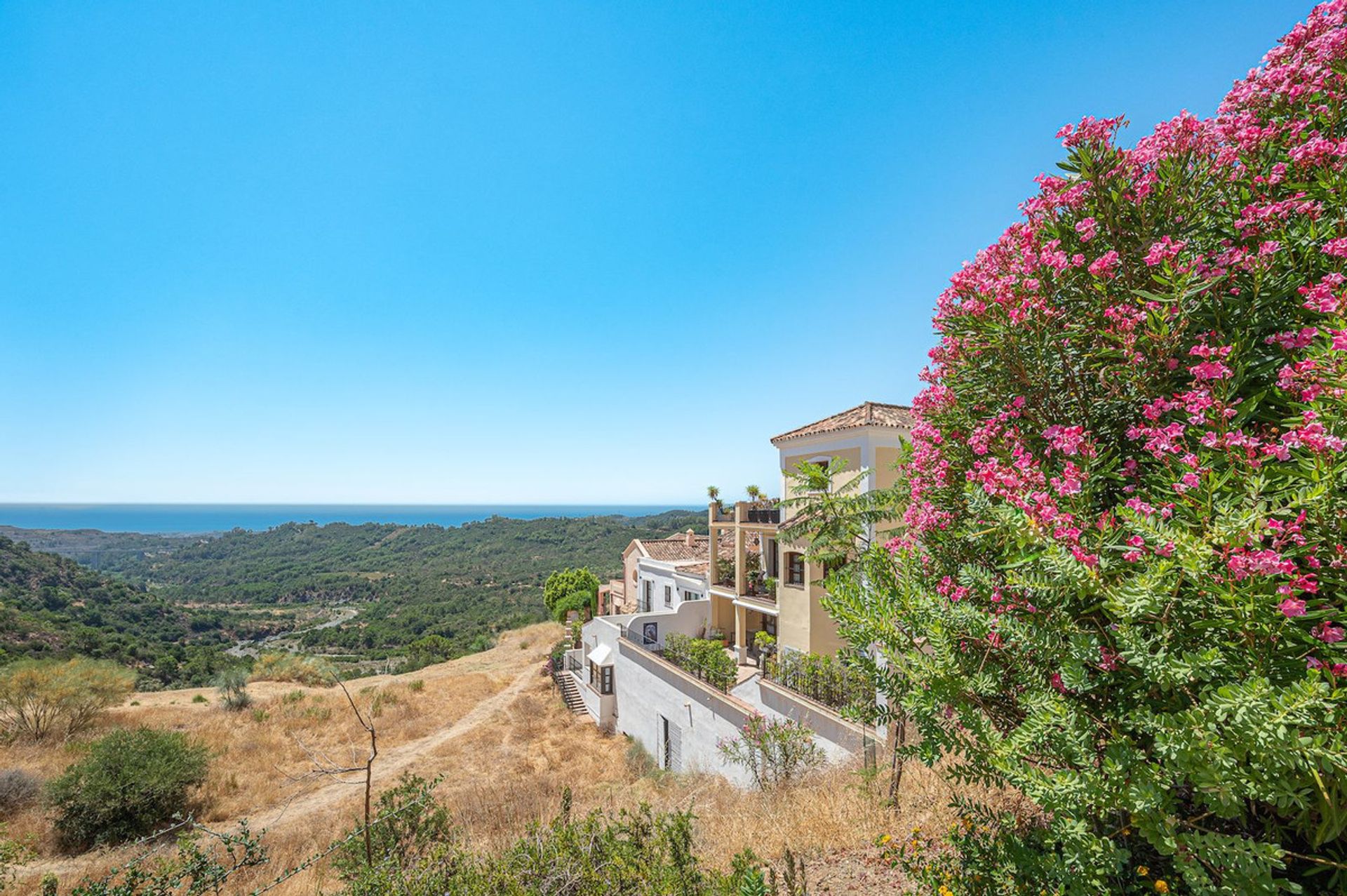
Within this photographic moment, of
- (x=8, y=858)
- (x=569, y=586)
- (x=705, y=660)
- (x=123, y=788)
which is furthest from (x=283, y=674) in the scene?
(x=705, y=660)

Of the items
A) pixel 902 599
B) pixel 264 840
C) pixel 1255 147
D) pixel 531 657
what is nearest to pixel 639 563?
pixel 531 657

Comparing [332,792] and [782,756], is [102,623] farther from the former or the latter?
[782,756]

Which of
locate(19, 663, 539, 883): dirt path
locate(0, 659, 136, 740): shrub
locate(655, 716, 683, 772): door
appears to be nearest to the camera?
locate(19, 663, 539, 883): dirt path

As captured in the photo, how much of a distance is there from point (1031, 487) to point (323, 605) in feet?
321

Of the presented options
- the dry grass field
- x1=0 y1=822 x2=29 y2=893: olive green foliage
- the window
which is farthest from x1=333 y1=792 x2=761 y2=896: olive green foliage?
the window

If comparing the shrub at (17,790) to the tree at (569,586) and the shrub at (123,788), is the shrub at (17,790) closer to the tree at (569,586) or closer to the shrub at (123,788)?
the shrub at (123,788)

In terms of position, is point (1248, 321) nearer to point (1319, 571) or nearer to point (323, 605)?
point (1319, 571)

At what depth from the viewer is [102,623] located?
1724 inches

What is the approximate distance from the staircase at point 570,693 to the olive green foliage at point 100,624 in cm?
2301

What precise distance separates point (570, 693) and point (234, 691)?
1482cm

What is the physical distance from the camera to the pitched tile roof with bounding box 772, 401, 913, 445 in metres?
12.4

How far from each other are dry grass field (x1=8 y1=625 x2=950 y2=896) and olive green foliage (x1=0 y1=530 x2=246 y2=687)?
11092 mm

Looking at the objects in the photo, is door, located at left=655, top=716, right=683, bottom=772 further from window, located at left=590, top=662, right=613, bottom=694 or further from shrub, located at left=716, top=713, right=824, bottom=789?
shrub, located at left=716, top=713, right=824, bottom=789

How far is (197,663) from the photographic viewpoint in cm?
3700
